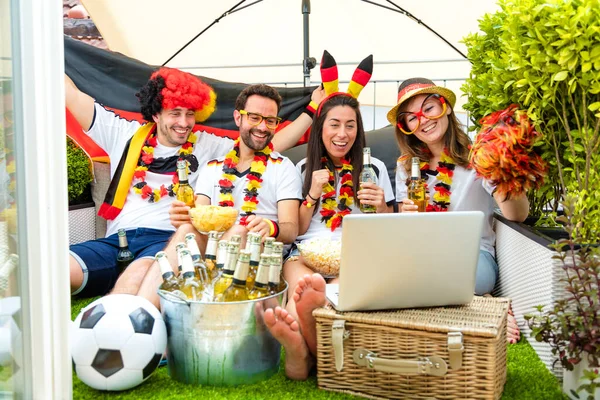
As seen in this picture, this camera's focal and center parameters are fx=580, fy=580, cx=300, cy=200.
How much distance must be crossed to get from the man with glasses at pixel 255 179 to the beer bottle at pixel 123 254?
1.15 feet

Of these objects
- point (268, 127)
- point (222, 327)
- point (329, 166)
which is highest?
point (268, 127)

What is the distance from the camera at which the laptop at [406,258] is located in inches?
66.1

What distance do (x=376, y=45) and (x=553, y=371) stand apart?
105 inches

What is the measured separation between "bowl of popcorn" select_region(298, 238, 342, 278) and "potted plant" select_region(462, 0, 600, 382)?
699 millimetres

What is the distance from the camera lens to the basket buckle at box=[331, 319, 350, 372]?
1728 millimetres

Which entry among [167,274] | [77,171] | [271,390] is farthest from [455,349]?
[77,171]

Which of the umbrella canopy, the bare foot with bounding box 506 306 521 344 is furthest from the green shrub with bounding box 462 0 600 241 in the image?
the umbrella canopy

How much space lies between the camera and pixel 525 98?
1981 mm

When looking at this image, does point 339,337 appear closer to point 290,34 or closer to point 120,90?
point 120,90

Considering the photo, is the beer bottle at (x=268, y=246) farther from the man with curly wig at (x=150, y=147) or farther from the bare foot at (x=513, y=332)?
the man with curly wig at (x=150, y=147)

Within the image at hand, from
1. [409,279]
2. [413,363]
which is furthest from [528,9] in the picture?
[413,363]

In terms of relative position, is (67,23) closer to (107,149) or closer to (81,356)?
(107,149)

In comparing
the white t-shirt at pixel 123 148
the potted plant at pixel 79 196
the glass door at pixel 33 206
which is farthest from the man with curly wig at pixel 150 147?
the glass door at pixel 33 206

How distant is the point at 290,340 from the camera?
1786 mm
